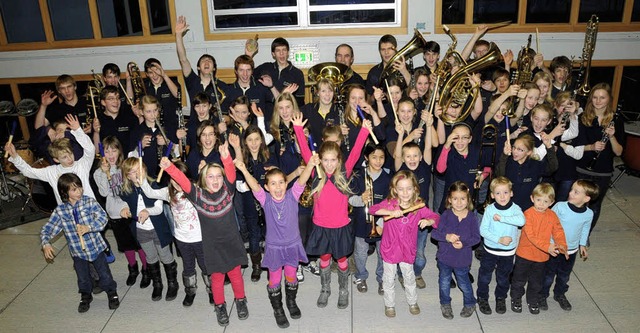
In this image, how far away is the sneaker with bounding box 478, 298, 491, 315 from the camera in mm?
4461

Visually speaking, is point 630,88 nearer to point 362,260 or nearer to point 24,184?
point 362,260

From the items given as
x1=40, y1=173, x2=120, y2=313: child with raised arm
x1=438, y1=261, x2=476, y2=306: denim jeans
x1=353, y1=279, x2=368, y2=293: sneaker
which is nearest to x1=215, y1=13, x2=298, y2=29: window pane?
x1=40, y1=173, x2=120, y2=313: child with raised arm

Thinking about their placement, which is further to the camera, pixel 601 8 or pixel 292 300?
pixel 601 8

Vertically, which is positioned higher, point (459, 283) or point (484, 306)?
point (459, 283)

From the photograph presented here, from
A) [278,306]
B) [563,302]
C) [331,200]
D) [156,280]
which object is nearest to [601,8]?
[563,302]

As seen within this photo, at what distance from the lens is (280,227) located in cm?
427

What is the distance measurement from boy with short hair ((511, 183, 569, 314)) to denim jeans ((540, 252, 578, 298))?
16cm

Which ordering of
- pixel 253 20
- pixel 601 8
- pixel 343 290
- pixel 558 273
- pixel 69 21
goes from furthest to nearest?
pixel 601 8
pixel 69 21
pixel 253 20
pixel 343 290
pixel 558 273

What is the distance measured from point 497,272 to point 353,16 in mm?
5654

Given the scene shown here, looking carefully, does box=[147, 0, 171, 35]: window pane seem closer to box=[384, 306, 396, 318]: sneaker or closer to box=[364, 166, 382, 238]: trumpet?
box=[364, 166, 382, 238]: trumpet

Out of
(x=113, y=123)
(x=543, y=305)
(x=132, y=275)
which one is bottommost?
(x=543, y=305)

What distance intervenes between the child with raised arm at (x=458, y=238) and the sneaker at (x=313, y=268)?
54.2 inches

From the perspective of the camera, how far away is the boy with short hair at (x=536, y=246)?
412cm

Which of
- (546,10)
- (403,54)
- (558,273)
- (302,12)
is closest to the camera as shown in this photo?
(558,273)
